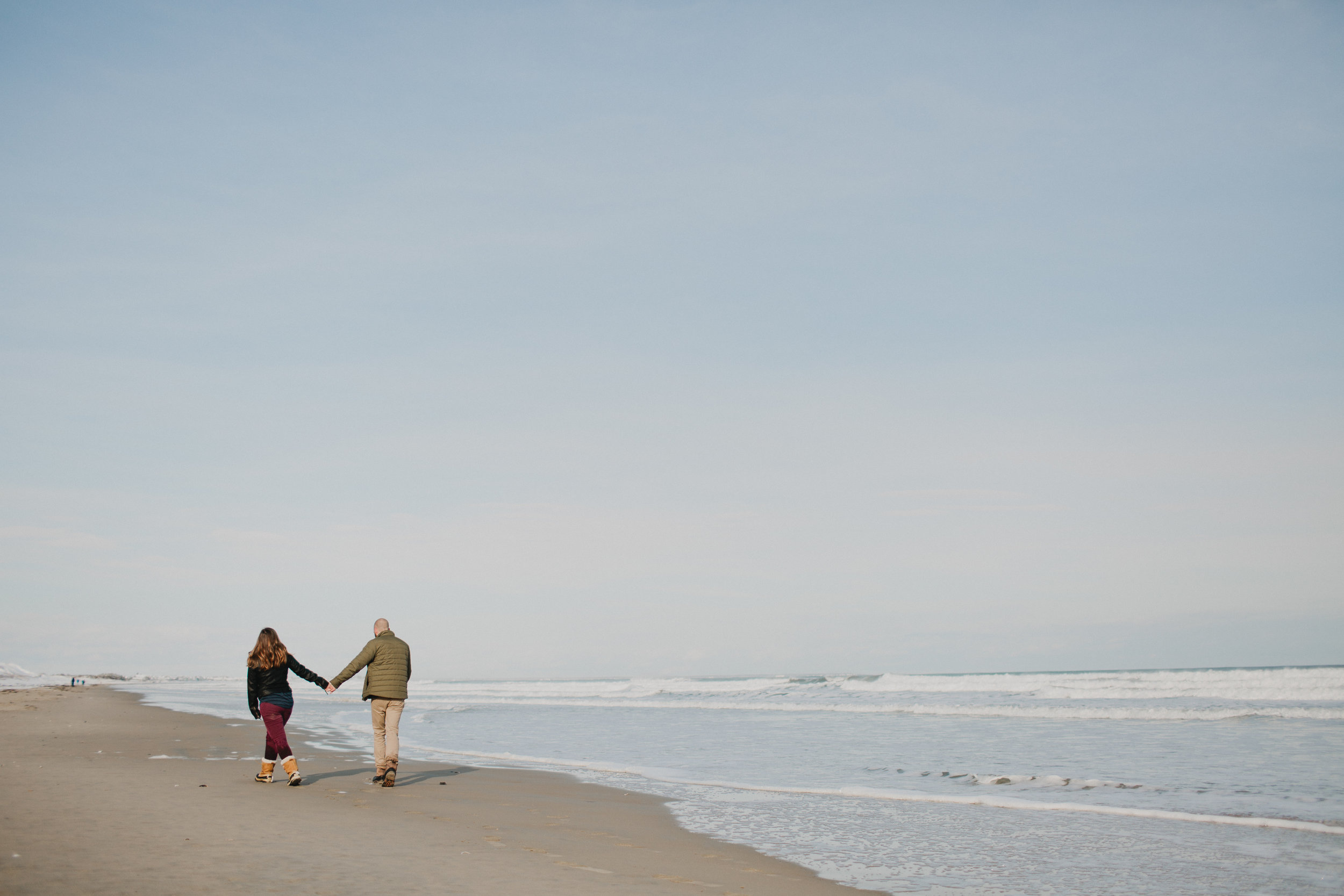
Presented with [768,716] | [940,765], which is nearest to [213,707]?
[768,716]

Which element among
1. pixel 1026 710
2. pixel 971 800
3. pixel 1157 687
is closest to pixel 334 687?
pixel 971 800

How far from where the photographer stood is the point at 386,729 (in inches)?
464

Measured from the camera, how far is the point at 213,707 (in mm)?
33344

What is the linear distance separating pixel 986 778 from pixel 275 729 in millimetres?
10109

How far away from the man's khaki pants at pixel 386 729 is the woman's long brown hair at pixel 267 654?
51.9 inches

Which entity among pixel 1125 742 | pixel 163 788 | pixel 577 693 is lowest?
pixel 577 693

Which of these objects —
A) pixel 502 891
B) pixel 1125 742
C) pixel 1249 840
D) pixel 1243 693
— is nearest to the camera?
pixel 502 891

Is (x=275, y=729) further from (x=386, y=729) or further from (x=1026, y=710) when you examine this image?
(x=1026, y=710)

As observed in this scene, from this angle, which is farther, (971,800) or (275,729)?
(971,800)

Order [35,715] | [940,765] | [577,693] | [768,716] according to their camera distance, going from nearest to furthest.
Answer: [940,765], [35,715], [768,716], [577,693]

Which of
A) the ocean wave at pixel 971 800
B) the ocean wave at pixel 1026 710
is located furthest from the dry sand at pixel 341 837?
the ocean wave at pixel 1026 710

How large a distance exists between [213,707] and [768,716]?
2139cm

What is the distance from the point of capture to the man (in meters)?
11.6

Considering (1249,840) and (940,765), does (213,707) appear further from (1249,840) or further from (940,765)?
(1249,840)
